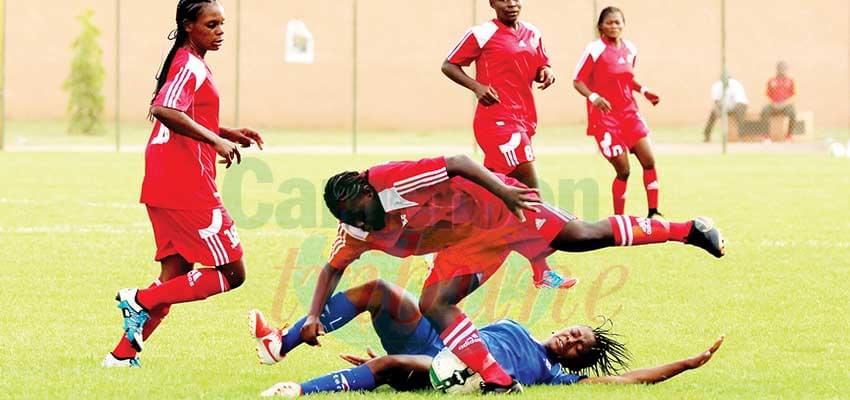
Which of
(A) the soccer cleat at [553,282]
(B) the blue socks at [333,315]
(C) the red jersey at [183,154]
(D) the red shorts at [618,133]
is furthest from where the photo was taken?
(D) the red shorts at [618,133]

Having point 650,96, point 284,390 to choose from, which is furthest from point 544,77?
point 284,390

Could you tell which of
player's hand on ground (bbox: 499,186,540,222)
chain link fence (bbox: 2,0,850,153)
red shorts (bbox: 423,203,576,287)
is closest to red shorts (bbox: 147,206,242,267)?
red shorts (bbox: 423,203,576,287)

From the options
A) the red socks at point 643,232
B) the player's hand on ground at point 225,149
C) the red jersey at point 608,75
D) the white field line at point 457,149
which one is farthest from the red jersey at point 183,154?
the white field line at point 457,149

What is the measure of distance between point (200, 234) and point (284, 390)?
3.70 feet

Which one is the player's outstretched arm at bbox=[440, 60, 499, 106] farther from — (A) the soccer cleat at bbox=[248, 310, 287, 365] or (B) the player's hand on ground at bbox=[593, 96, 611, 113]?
(A) the soccer cleat at bbox=[248, 310, 287, 365]

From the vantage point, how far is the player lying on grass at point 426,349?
6.37 meters

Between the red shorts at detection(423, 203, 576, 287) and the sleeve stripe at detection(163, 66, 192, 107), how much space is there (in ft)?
4.56

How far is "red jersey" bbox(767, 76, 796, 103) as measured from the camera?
30016 mm

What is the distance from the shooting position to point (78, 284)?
32.4 ft

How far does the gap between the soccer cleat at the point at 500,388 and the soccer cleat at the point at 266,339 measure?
1005mm

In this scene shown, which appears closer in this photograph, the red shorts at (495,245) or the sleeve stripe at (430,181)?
the sleeve stripe at (430,181)

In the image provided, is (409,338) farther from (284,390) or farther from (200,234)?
(200,234)

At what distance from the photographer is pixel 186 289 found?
272 inches

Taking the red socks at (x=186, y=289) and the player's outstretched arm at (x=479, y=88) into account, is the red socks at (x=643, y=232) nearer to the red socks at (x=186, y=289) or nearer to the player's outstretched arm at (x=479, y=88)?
the red socks at (x=186, y=289)
